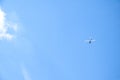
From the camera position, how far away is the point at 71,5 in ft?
5.36

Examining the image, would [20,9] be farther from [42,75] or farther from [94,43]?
[94,43]

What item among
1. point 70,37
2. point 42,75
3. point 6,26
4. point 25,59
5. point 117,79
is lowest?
point 117,79

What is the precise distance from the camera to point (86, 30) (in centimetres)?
167

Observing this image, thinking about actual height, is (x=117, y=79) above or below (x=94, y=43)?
below

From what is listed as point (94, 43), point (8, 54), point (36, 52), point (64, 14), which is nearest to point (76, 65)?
point (94, 43)

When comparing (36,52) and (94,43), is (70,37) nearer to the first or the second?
(94,43)

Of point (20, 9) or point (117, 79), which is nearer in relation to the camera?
point (20, 9)

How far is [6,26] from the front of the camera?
1.67 metres

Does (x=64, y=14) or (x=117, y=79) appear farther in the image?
(x=117, y=79)

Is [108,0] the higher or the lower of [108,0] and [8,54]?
the higher

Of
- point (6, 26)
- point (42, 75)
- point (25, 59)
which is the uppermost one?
point (6, 26)

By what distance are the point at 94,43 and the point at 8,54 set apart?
3.06 feet

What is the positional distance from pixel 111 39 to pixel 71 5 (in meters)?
0.57

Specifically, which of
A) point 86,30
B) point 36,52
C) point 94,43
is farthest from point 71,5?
point 36,52
